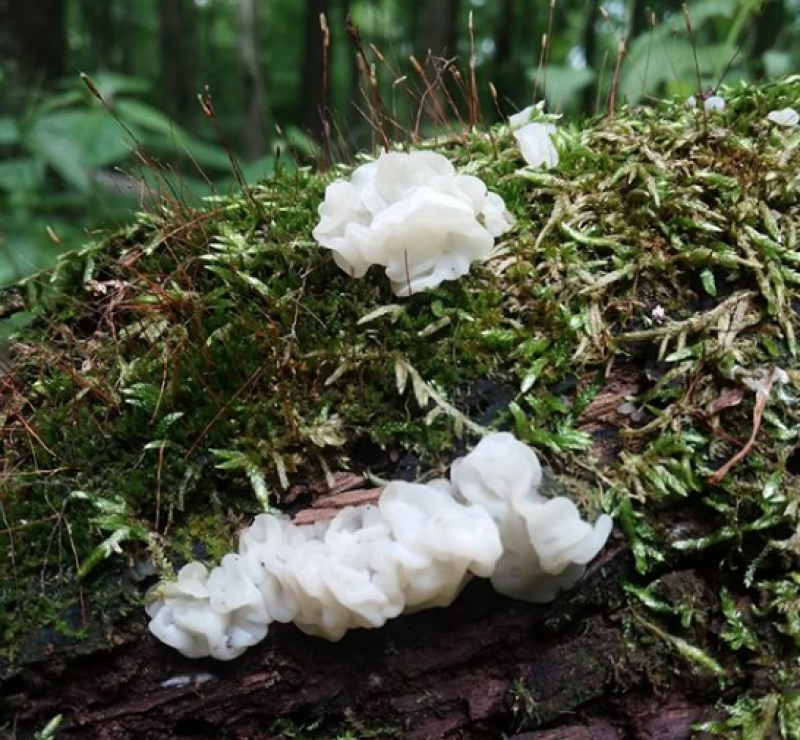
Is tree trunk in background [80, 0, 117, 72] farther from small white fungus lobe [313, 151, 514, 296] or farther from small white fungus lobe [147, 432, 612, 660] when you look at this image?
small white fungus lobe [147, 432, 612, 660]

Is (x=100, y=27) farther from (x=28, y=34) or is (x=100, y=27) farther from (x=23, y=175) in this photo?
(x=23, y=175)

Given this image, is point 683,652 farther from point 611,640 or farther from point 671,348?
point 671,348

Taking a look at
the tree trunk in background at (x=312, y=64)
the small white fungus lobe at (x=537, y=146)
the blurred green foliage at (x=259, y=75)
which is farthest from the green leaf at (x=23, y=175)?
the tree trunk in background at (x=312, y=64)

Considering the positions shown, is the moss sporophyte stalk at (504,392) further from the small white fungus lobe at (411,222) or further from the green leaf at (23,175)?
the green leaf at (23,175)

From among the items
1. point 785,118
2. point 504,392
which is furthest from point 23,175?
point 785,118

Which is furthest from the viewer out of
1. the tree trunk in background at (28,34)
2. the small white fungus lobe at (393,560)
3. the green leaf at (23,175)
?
the tree trunk in background at (28,34)

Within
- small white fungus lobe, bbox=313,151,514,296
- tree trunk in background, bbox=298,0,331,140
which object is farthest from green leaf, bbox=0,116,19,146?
tree trunk in background, bbox=298,0,331,140

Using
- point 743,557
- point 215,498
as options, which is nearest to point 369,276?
point 215,498
